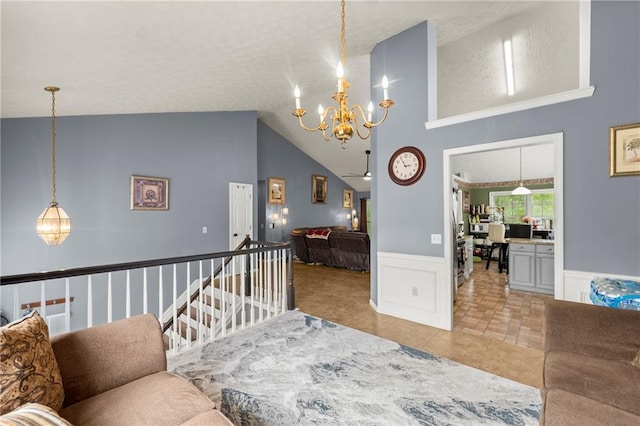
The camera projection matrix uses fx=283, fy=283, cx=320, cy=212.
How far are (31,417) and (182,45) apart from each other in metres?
3.43

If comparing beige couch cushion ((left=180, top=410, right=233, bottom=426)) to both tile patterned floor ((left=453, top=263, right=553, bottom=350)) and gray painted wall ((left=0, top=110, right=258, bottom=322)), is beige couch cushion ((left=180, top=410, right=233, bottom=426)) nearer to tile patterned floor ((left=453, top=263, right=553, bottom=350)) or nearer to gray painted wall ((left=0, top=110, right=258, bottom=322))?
tile patterned floor ((left=453, top=263, right=553, bottom=350))

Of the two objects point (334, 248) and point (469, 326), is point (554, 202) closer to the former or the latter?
point (469, 326)

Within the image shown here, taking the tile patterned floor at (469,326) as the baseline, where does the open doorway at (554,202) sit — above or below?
above

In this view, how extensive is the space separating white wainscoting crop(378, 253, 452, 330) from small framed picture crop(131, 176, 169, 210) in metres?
4.05

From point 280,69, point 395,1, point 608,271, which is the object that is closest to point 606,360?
point 608,271

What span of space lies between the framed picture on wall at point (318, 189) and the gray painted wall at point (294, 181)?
15cm

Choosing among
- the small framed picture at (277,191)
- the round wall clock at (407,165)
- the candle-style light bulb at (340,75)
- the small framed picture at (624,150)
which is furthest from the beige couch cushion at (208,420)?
the small framed picture at (277,191)

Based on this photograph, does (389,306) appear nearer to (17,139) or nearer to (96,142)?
(96,142)

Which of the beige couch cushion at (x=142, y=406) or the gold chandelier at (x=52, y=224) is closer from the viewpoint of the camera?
the beige couch cushion at (x=142, y=406)

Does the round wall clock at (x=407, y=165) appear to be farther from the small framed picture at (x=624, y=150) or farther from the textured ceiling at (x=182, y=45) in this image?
the small framed picture at (x=624, y=150)

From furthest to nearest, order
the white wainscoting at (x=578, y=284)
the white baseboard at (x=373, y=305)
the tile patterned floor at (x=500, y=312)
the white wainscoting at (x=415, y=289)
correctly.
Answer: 1. the white baseboard at (x=373, y=305)
2. the white wainscoting at (x=415, y=289)
3. the tile patterned floor at (x=500, y=312)
4. the white wainscoting at (x=578, y=284)

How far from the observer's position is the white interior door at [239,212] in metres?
6.13

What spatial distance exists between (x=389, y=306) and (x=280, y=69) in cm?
378

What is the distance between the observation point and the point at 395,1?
119 inches
